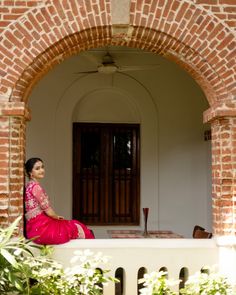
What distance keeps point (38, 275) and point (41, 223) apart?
0.96 m

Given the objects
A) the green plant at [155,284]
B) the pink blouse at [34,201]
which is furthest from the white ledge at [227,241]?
the pink blouse at [34,201]

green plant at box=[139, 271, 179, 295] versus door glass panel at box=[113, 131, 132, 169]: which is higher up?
door glass panel at box=[113, 131, 132, 169]

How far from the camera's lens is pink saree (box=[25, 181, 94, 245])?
6203 mm

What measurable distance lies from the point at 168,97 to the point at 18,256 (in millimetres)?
5698

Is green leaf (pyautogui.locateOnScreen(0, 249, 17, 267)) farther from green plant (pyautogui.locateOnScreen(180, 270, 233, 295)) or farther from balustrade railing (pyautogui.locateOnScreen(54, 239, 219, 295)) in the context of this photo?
green plant (pyautogui.locateOnScreen(180, 270, 233, 295))

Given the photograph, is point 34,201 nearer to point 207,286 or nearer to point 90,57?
point 207,286

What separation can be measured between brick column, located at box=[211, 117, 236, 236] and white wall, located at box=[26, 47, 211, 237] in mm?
3785

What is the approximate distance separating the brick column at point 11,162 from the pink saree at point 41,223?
Result: 0.16 m

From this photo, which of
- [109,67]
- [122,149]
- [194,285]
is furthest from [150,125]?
[194,285]

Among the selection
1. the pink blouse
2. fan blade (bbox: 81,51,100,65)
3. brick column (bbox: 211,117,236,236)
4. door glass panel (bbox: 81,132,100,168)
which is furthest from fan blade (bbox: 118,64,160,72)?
the pink blouse

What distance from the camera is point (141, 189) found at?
10.2 meters

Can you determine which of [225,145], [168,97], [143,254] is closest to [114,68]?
[168,97]

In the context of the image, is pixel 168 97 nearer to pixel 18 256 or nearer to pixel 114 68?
pixel 114 68

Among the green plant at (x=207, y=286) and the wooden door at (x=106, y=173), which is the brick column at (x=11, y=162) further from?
the wooden door at (x=106, y=173)
